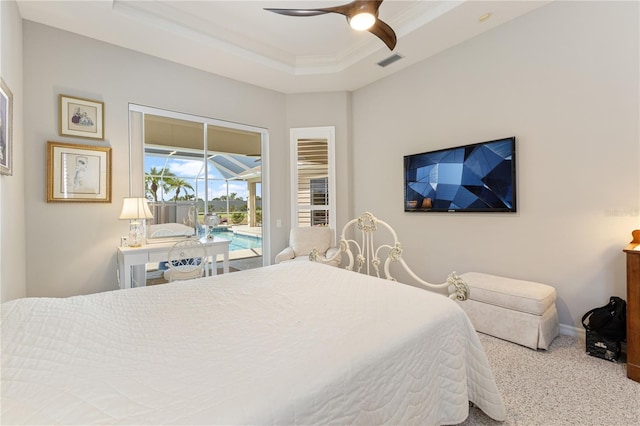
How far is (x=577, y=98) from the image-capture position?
8.07 feet

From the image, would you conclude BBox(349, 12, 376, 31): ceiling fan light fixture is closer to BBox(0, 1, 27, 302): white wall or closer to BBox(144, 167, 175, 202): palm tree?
BBox(0, 1, 27, 302): white wall

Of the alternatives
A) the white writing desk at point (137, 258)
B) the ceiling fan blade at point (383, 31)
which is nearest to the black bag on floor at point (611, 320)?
the ceiling fan blade at point (383, 31)

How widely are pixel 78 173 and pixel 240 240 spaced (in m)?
2.11

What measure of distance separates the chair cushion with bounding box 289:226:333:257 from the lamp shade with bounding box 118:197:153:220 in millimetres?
1876

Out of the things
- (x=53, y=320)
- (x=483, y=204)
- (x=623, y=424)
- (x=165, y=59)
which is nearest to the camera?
(x=53, y=320)

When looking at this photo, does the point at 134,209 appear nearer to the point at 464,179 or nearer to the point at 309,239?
the point at 309,239

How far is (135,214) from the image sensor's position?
2.93 metres

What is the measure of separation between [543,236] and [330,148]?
297 centimetres

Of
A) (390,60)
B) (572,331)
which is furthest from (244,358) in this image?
(390,60)

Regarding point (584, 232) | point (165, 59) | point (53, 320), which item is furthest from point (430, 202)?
point (165, 59)

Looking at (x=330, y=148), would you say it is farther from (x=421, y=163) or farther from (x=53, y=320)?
(x=53, y=320)

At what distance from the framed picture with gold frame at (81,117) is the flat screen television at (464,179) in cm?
362

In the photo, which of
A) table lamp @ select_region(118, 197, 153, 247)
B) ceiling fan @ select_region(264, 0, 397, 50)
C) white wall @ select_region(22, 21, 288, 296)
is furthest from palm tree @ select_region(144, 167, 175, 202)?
ceiling fan @ select_region(264, 0, 397, 50)

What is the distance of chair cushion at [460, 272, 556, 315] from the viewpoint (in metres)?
2.30
